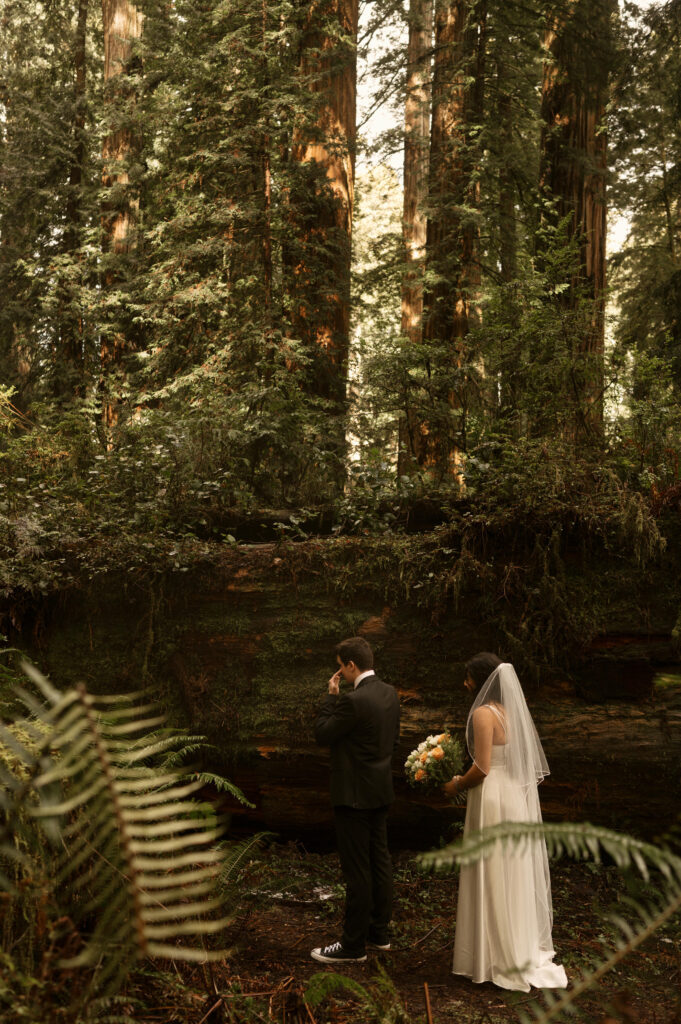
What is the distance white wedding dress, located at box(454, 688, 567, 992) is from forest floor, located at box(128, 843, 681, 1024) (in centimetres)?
16

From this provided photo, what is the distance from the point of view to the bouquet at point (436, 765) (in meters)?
6.61

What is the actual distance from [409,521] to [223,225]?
6094 mm

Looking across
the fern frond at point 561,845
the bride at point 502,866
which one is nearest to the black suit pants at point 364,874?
the bride at point 502,866

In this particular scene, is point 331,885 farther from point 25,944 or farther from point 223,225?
point 223,225

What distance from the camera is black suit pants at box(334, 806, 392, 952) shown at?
20.8ft

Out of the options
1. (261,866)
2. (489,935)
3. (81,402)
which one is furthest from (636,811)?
(81,402)

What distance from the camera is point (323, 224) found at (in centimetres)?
1366

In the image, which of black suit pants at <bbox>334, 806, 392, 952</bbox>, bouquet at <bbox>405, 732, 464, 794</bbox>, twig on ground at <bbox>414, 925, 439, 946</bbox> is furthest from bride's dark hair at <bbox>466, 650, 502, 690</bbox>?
twig on ground at <bbox>414, 925, 439, 946</bbox>

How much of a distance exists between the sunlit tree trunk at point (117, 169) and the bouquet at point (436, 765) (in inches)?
384

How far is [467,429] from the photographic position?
10.4 metres

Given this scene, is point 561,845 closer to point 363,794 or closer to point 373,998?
point 373,998

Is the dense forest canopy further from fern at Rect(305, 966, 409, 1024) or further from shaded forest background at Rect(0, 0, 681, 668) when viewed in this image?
fern at Rect(305, 966, 409, 1024)

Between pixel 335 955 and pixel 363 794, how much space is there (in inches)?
45.6

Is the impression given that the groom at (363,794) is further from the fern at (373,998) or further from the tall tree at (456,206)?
the tall tree at (456,206)
